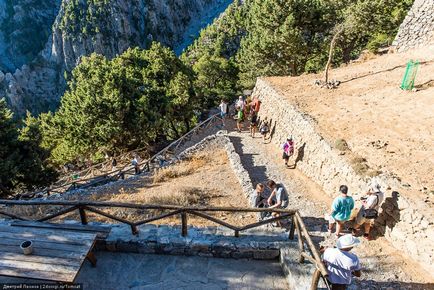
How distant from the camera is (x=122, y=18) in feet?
287

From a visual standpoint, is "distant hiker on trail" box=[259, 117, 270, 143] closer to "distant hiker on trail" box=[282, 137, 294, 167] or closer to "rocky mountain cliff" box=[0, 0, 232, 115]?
"distant hiker on trail" box=[282, 137, 294, 167]

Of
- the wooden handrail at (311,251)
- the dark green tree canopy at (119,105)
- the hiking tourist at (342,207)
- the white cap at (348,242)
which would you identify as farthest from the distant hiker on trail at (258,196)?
the dark green tree canopy at (119,105)

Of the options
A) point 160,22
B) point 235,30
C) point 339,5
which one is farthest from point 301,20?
point 160,22

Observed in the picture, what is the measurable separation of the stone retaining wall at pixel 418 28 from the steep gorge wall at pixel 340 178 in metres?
10.4

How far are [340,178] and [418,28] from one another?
16.3m

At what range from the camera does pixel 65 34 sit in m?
87.6

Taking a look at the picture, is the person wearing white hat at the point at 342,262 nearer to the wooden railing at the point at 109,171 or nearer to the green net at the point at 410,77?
the green net at the point at 410,77

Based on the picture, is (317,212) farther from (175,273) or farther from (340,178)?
(175,273)

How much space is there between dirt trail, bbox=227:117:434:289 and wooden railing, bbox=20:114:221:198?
11.7ft

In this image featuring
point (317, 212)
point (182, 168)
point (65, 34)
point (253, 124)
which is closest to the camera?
point (317, 212)

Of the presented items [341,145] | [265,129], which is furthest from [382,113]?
[265,129]

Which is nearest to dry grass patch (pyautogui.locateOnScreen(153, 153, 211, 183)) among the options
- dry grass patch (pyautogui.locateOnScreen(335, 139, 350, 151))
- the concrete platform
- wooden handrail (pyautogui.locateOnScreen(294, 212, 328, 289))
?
dry grass patch (pyautogui.locateOnScreen(335, 139, 350, 151))

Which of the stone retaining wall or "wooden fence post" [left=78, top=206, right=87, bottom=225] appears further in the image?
the stone retaining wall

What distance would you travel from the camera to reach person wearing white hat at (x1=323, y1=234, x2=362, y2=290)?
16.8 feet
